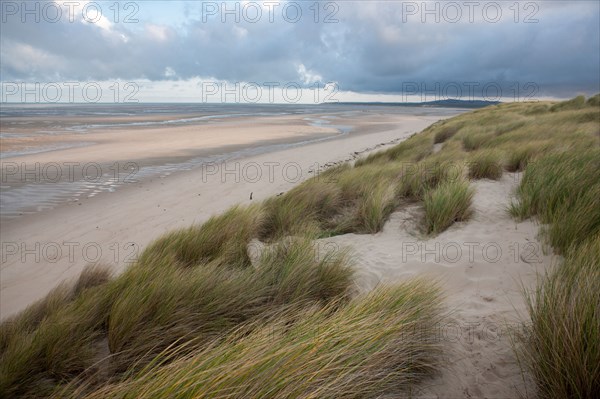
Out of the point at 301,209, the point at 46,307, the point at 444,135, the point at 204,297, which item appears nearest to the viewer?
the point at 204,297

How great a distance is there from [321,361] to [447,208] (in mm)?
3582

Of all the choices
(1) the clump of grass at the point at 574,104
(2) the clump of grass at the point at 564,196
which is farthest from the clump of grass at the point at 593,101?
(2) the clump of grass at the point at 564,196

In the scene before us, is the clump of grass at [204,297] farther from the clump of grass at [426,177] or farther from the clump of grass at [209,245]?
the clump of grass at [426,177]

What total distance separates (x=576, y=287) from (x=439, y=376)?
102 cm

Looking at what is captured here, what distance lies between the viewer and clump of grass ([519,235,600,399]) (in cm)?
166

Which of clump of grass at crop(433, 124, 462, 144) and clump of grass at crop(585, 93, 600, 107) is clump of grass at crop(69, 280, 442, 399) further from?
clump of grass at crop(585, 93, 600, 107)

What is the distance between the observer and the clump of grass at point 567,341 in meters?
1.66

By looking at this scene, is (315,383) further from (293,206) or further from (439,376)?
(293,206)

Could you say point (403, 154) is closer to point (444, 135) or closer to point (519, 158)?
point (519, 158)

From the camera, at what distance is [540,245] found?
358 cm

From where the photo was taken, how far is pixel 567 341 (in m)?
1.74

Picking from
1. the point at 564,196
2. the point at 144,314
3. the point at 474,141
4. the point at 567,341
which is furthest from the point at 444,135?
the point at 144,314

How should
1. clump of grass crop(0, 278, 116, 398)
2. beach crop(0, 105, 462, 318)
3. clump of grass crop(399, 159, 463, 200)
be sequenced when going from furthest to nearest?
clump of grass crop(399, 159, 463, 200) < beach crop(0, 105, 462, 318) < clump of grass crop(0, 278, 116, 398)

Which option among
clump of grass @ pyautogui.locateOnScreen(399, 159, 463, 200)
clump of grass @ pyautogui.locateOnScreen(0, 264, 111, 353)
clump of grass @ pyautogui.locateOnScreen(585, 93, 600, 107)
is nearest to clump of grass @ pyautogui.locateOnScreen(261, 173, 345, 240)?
clump of grass @ pyautogui.locateOnScreen(399, 159, 463, 200)
